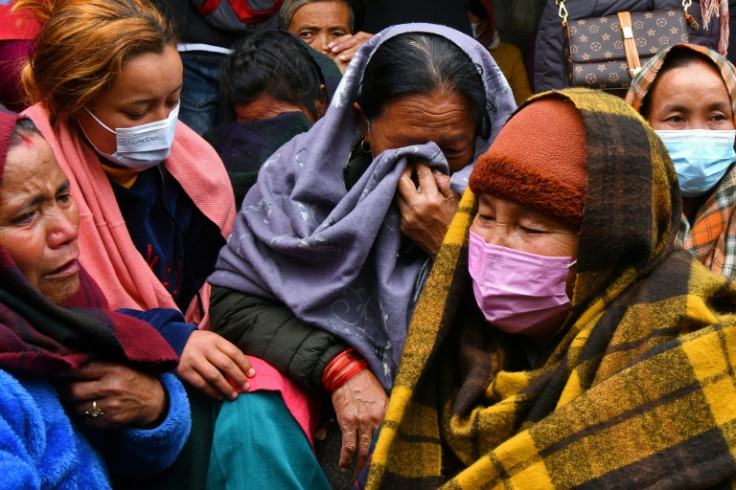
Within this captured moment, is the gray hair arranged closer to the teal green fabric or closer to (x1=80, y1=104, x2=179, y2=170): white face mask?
(x1=80, y1=104, x2=179, y2=170): white face mask

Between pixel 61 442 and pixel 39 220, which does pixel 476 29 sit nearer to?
pixel 39 220

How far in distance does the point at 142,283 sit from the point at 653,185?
1736 mm

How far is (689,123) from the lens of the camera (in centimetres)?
334

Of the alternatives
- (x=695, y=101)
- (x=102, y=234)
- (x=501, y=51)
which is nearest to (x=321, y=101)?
(x=102, y=234)

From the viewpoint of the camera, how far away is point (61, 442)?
2027 millimetres


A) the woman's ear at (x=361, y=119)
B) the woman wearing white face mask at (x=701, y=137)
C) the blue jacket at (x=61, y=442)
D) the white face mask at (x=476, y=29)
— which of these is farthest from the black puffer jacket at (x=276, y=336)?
the white face mask at (x=476, y=29)

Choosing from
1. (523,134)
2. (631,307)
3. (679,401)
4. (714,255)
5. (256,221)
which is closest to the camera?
(679,401)

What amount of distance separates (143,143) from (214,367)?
88cm

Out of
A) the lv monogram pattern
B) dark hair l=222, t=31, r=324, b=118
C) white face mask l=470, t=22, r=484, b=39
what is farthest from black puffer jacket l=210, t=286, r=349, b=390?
white face mask l=470, t=22, r=484, b=39

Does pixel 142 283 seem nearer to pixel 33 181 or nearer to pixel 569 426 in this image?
pixel 33 181

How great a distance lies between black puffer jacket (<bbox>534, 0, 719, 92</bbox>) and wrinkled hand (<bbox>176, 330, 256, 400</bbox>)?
2531 mm

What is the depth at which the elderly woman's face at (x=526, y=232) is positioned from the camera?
2074mm

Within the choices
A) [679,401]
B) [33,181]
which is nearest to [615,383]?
[679,401]

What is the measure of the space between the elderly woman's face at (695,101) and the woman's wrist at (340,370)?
1657 millimetres
